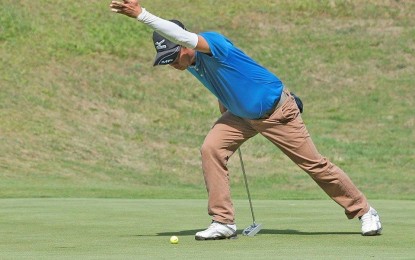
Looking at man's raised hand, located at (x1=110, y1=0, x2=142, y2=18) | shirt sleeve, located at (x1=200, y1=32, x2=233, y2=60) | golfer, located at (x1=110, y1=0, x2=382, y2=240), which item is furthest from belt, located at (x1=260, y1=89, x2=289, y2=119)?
man's raised hand, located at (x1=110, y1=0, x2=142, y2=18)

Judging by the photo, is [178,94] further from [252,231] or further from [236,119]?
[252,231]

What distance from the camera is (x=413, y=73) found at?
33.5m

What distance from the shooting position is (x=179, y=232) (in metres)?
9.65

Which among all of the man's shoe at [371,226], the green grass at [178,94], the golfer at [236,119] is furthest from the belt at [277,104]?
the green grass at [178,94]

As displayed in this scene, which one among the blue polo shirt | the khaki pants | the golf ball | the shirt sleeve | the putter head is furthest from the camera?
the khaki pants

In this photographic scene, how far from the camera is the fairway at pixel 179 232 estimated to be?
7582 mm

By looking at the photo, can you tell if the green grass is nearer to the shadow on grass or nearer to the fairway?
the fairway

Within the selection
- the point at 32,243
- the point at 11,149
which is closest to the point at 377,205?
the point at 32,243

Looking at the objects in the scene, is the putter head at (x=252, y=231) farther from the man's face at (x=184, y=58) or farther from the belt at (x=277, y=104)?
the man's face at (x=184, y=58)

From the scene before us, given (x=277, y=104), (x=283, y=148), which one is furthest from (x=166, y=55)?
(x=283, y=148)

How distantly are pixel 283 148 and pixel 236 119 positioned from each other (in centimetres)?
45

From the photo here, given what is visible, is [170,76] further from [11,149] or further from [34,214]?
[34,214]

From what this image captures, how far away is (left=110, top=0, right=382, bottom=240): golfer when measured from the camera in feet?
29.6

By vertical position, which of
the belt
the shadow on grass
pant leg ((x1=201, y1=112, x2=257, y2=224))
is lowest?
the shadow on grass
